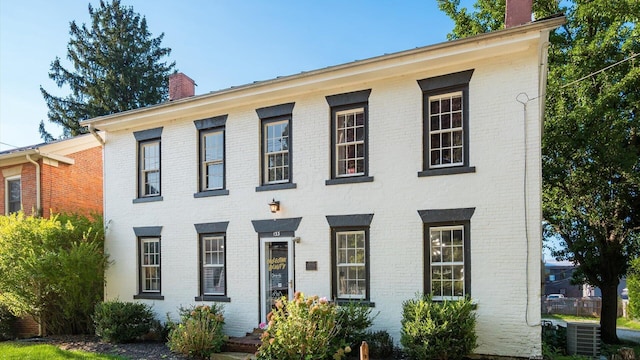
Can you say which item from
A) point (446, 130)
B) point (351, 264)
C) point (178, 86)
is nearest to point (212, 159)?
point (178, 86)

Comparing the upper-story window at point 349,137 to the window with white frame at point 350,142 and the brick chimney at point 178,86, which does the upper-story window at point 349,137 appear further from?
the brick chimney at point 178,86

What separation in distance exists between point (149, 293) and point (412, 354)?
7.91m

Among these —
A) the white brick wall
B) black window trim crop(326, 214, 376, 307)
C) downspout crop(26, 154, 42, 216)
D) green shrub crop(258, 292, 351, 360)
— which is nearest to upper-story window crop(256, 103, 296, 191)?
the white brick wall

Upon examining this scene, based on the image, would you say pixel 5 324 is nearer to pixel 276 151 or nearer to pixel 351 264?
pixel 276 151

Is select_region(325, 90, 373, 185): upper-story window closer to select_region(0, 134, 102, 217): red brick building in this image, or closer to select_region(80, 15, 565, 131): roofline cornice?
select_region(80, 15, 565, 131): roofline cornice

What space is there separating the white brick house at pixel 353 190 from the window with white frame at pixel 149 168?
0.04m

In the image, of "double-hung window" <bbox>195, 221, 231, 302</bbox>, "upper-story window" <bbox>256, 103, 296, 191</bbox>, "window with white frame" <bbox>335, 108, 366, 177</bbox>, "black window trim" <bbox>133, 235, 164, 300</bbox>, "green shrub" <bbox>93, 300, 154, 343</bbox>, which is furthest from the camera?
"black window trim" <bbox>133, 235, 164, 300</bbox>

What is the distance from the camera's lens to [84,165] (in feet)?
52.9

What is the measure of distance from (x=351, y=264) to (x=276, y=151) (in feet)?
11.2

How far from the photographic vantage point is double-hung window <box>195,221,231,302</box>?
1163cm

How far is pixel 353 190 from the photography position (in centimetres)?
1010

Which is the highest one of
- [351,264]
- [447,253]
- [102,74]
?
[102,74]

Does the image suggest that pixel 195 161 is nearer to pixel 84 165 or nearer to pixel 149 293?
pixel 149 293

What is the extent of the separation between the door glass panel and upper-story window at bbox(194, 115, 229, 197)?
220cm
